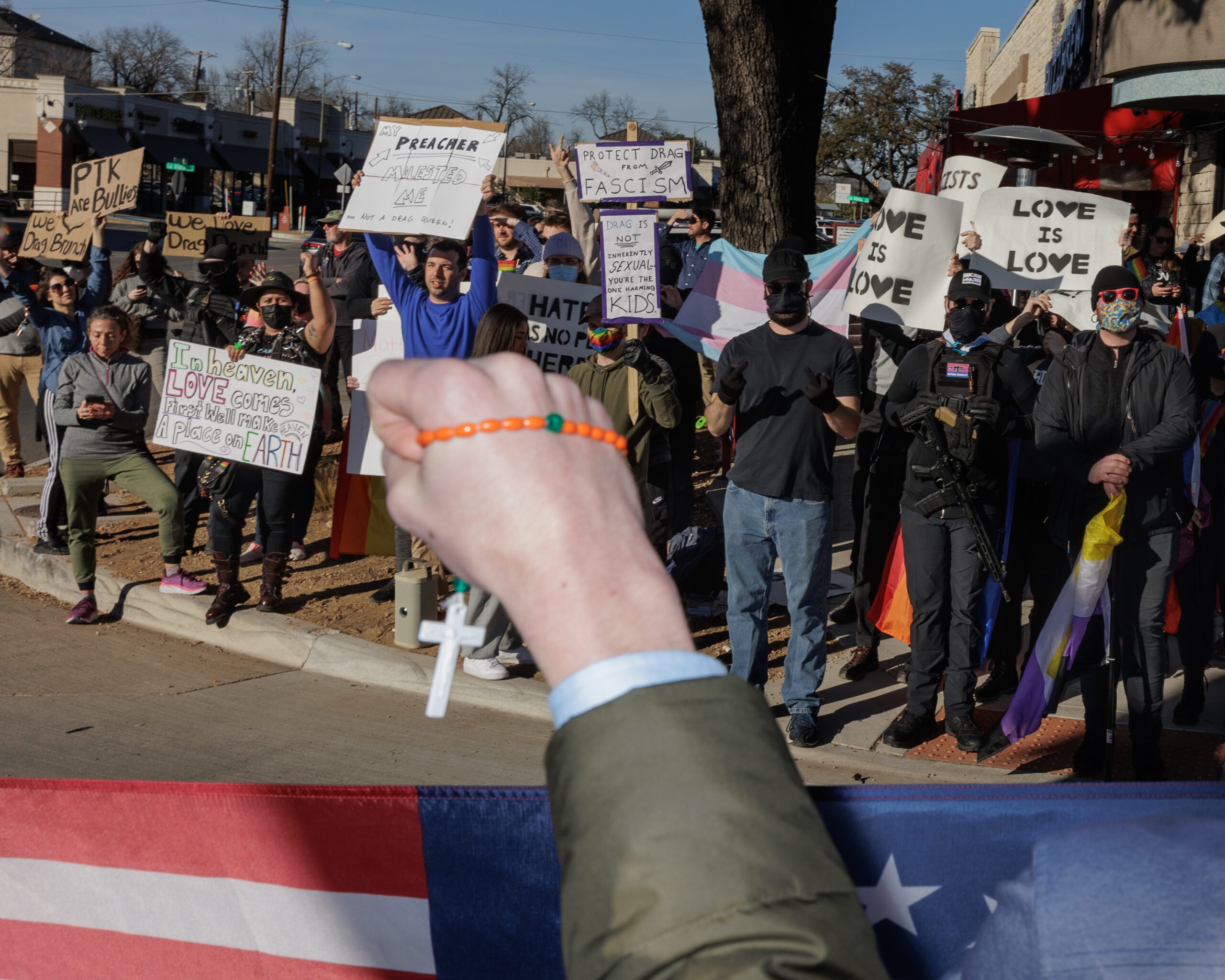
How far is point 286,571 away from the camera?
850cm

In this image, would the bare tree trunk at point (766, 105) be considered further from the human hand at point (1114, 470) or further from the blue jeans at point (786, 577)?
the human hand at point (1114, 470)

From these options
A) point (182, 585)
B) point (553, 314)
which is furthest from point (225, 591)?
point (553, 314)

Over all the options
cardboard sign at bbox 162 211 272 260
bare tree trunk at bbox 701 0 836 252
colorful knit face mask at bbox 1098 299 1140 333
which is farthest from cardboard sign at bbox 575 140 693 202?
cardboard sign at bbox 162 211 272 260

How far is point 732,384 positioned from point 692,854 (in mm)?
4916

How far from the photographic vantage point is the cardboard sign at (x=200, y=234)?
11.7 metres

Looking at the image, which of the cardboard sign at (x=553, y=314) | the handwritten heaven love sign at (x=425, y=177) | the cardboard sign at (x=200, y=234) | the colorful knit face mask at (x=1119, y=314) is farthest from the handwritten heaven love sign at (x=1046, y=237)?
the cardboard sign at (x=200, y=234)

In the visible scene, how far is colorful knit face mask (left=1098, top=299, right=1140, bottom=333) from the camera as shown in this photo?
5.32m

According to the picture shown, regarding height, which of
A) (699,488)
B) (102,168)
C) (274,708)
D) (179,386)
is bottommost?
(274,708)

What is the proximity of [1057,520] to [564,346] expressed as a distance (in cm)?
361

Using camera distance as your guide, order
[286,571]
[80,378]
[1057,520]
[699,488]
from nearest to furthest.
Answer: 1. [1057,520]
2. [80,378]
3. [286,571]
4. [699,488]

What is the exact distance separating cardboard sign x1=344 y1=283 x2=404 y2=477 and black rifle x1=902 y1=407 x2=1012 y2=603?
3739 mm

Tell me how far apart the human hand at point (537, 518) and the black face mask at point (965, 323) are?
512cm

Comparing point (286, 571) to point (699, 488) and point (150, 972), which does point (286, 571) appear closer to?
point (699, 488)

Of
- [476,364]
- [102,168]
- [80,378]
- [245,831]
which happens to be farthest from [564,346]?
[476,364]
